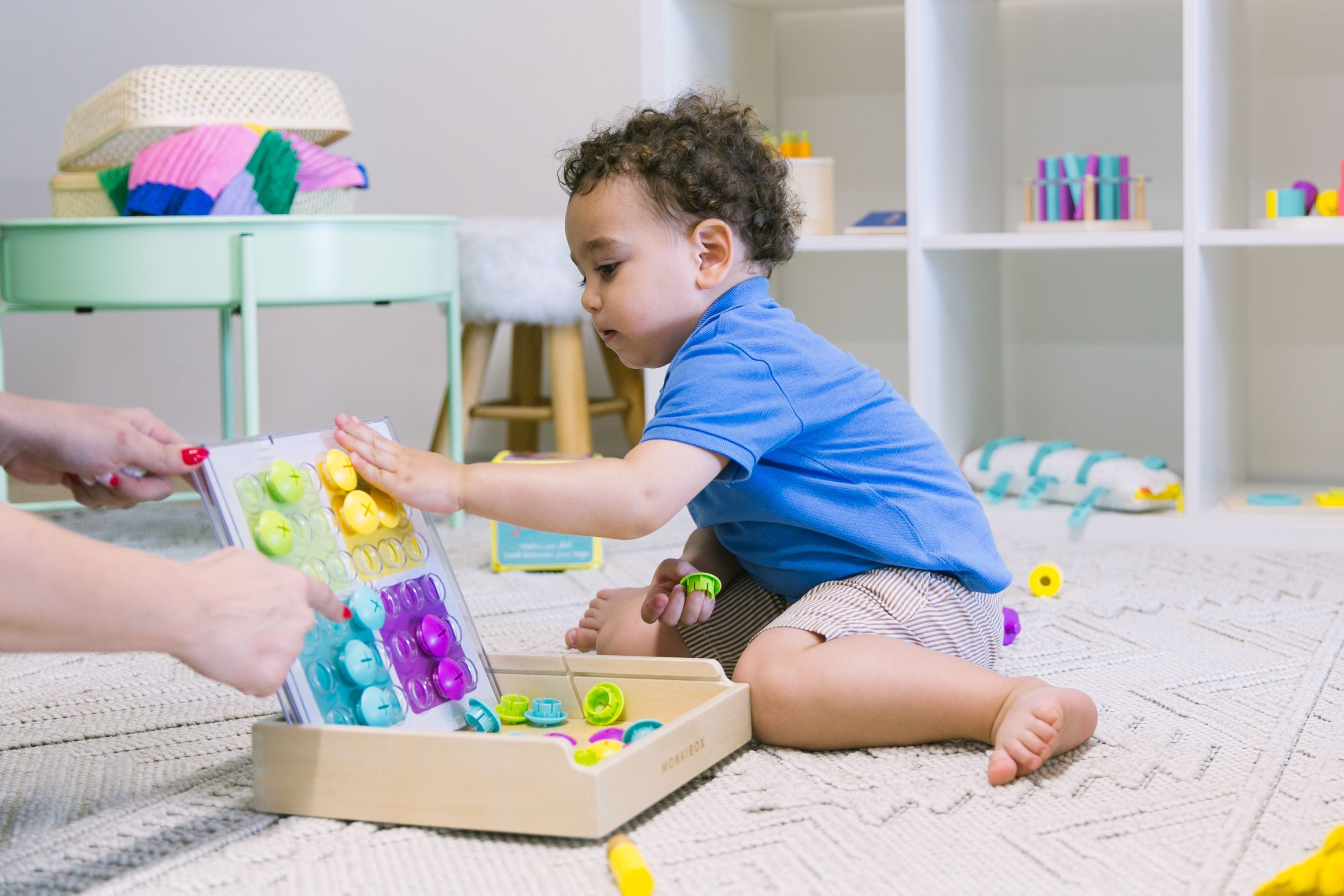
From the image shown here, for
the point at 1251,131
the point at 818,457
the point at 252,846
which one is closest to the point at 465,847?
the point at 252,846

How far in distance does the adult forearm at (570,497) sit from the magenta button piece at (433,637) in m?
0.08

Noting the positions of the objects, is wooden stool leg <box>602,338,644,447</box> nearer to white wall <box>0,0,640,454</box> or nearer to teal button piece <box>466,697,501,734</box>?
white wall <box>0,0,640,454</box>

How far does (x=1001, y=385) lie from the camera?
2.10 metres

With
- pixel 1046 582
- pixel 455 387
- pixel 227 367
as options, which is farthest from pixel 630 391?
pixel 1046 582

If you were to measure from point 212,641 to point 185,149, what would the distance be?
41.6 inches

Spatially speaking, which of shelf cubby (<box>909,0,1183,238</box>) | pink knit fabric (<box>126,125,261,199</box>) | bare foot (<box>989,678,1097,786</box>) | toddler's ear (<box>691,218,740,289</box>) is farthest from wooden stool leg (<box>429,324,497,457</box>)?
bare foot (<box>989,678,1097,786</box>)

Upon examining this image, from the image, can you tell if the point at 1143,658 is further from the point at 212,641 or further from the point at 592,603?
the point at 212,641

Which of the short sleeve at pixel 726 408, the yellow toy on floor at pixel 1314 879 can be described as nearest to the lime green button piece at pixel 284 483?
the short sleeve at pixel 726 408

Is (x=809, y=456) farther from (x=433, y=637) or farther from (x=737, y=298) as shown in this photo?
(x=433, y=637)

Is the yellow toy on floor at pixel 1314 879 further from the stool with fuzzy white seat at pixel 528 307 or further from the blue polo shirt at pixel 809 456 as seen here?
the stool with fuzzy white seat at pixel 528 307

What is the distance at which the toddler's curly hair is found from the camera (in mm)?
968

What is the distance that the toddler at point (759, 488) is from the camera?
2.82 feet

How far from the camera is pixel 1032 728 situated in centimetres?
81

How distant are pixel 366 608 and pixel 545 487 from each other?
0.13 meters
